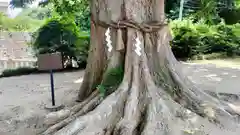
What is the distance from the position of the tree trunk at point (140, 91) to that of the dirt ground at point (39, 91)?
82 cm

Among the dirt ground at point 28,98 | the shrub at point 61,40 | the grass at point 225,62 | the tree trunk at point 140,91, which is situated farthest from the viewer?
the shrub at point 61,40

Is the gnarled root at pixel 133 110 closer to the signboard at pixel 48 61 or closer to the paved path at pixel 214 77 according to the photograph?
the signboard at pixel 48 61

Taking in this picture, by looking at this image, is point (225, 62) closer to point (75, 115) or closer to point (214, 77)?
point (214, 77)

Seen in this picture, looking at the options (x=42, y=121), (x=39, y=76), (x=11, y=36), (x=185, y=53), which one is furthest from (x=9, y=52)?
(x=42, y=121)

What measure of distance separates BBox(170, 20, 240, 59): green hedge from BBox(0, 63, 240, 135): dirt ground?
4.80 ft

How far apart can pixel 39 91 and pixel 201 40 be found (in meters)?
5.83

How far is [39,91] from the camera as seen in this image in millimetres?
6430

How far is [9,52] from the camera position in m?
10.8

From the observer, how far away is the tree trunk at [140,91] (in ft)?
11.5

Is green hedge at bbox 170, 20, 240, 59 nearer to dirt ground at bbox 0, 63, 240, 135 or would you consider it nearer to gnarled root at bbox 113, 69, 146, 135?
dirt ground at bbox 0, 63, 240, 135

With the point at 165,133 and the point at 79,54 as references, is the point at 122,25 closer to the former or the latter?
the point at 165,133

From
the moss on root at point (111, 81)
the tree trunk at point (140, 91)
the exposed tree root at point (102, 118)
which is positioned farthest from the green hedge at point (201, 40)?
the exposed tree root at point (102, 118)

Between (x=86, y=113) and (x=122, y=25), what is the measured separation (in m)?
1.12

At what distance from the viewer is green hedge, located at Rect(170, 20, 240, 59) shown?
399 inches
